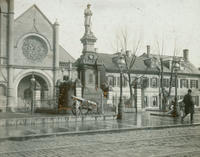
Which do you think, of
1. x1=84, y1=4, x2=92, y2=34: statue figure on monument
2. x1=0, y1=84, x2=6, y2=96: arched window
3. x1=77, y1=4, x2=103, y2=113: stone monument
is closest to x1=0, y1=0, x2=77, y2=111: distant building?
x1=0, y1=84, x2=6, y2=96: arched window

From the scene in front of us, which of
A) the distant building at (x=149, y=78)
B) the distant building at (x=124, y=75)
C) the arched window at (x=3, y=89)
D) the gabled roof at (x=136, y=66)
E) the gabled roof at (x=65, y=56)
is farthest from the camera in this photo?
the gabled roof at (x=136, y=66)

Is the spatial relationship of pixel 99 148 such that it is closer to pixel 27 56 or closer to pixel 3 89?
pixel 3 89

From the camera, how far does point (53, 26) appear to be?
40.6m

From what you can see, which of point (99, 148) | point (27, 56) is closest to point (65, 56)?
point (27, 56)

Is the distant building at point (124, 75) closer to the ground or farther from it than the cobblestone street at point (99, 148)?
farther from it

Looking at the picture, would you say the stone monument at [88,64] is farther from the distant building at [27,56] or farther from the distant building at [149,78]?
the distant building at [149,78]

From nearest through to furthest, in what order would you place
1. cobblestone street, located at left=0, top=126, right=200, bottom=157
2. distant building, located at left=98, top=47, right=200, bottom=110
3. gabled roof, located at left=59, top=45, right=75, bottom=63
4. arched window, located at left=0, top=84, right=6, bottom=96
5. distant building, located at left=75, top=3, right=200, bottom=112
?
cobblestone street, located at left=0, top=126, right=200, bottom=157
distant building, located at left=75, top=3, right=200, bottom=112
arched window, located at left=0, top=84, right=6, bottom=96
gabled roof, located at left=59, top=45, right=75, bottom=63
distant building, located at left=98, top=47, right=200, bottom=110

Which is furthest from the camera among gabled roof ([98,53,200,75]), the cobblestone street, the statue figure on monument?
gabled roof ([98,53,200,75])

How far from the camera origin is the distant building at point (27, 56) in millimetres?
35503

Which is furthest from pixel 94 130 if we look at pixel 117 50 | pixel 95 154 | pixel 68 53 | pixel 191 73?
pixel 191 73

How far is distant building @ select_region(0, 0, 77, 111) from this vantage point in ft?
116

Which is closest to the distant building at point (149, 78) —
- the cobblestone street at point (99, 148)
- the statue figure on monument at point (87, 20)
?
the statue figure on monument at point (87, 20)

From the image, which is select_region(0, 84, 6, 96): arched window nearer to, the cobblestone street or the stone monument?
the stone monument

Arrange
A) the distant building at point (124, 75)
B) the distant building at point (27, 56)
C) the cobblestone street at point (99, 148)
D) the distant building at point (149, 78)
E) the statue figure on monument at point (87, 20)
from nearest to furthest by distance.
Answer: the cobblestone street at point (99, 148), the statue figure on monument at point (87, 20), the distant building at point (124, 75), the distant building at point (27, 56), the distant building at point (149, 78)
